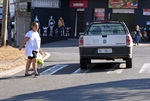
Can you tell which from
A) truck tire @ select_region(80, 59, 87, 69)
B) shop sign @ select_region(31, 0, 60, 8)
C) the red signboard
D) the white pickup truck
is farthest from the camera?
shop sign @ select_region(31, 0, 60, 8)

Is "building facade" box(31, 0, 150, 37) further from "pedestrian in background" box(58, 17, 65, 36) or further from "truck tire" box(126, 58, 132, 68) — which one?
"truck tire" box(126, 58, 132, 68)

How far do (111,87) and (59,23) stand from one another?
2787cm

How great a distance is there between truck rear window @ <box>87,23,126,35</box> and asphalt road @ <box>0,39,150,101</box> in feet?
4.36

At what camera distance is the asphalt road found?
9773mm

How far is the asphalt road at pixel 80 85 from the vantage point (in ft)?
32.1

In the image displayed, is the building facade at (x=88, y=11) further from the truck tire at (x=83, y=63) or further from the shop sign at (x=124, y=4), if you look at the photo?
the truck tire at (x=83, y=63)

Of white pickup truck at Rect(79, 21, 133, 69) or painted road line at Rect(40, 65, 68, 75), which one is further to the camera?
white pickup truck at Rect(79, 21, 133, 69)

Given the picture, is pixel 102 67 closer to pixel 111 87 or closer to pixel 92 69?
pixel 92 69

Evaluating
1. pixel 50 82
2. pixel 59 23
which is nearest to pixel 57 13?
pixel 59 23

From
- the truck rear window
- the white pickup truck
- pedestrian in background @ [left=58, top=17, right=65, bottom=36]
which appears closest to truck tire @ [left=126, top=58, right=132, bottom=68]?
the white pickup truck

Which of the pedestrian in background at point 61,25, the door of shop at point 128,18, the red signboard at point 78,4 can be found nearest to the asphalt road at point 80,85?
the door of shop at point 128,18

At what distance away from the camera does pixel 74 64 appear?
17438 millimetres

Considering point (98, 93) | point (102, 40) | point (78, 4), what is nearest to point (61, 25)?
point (78, 4)

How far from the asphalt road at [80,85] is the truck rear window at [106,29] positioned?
52.3 inches
